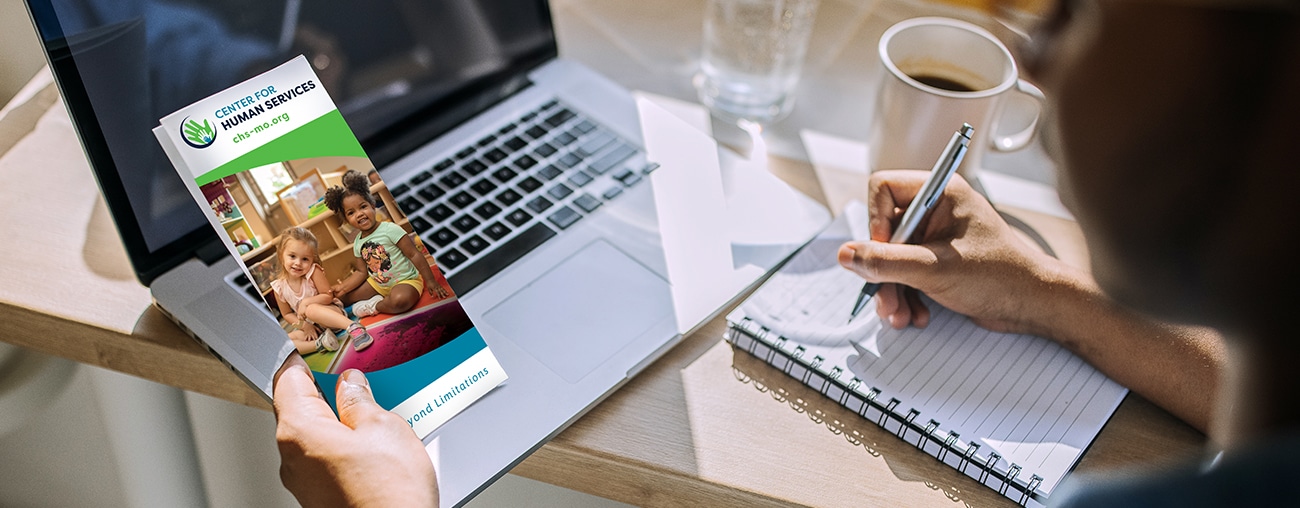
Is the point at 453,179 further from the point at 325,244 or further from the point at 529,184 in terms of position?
the point at 325,244

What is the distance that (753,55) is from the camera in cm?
85

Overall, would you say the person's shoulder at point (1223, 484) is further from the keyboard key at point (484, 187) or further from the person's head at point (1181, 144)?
the keyboard key at point (484, 187)

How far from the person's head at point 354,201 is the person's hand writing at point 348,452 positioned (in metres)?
0.09

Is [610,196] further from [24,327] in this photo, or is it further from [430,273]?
[24,327]

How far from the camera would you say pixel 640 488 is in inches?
23.4

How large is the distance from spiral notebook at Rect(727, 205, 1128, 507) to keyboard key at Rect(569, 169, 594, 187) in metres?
0.16

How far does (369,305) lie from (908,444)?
346 mm

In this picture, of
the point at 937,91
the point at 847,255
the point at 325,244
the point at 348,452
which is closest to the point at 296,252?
the point at 325,244

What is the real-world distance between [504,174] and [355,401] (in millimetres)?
235

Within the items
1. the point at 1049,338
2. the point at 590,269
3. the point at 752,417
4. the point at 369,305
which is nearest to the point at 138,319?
the point at 369,305

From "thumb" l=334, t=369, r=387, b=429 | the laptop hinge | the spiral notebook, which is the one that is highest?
the laptop hinge

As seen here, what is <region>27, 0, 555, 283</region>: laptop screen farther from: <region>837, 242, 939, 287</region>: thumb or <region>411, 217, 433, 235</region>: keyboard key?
<region>837, 242, 939, 287</region>: thumb

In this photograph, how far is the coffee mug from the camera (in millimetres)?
691

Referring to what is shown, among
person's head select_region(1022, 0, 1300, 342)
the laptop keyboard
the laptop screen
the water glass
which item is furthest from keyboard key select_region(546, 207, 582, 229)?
person's head select_region(1022, 0, 1300, 342)
